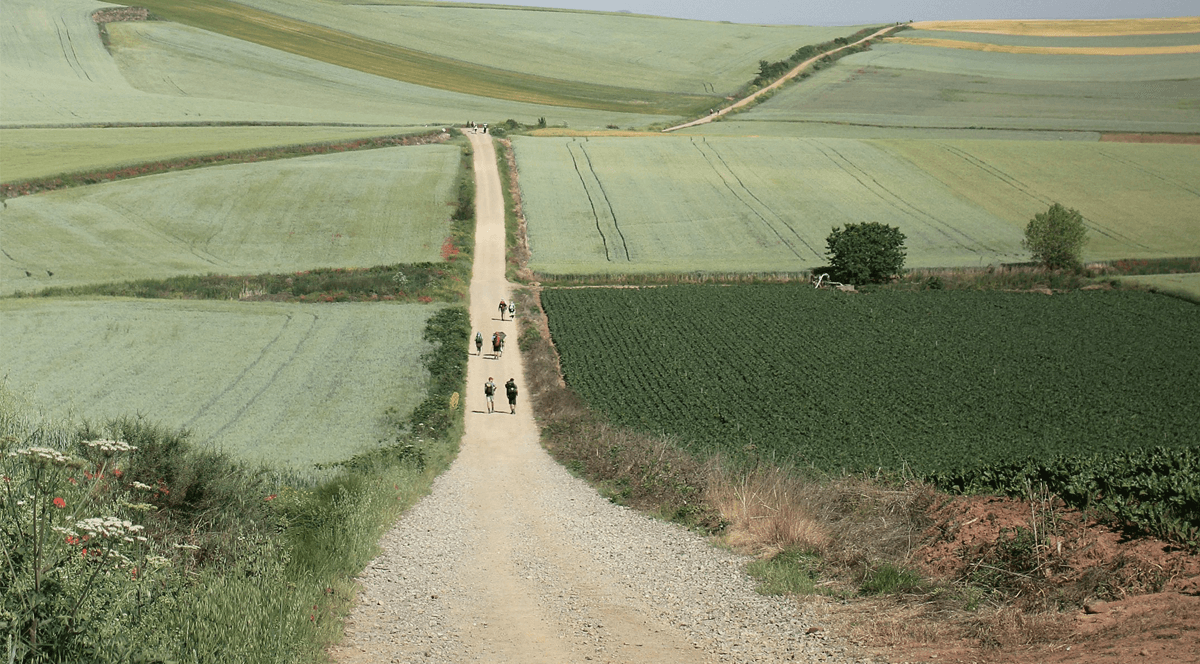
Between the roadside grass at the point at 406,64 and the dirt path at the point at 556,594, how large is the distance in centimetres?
9737

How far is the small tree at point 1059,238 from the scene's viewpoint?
180ft

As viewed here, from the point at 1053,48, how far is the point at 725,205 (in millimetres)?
90829

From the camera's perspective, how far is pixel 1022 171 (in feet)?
254

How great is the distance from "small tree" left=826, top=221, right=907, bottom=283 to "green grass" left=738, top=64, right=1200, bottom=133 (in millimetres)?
50339

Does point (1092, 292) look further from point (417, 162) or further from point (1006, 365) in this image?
point (417, 162)

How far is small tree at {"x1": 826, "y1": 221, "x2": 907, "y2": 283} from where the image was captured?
5281 centimetres

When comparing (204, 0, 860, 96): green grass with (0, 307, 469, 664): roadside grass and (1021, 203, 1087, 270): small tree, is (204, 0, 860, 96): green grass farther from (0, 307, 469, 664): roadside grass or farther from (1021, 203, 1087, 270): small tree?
(0, 307, 469, 664): roadside grass

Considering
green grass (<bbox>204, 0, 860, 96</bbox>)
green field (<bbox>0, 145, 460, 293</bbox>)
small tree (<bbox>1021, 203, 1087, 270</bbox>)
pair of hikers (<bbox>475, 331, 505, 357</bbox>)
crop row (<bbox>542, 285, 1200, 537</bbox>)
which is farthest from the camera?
green grass (<bbox>204, 0, 860, 96</bbox>)

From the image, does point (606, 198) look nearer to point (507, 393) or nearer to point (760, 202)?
point (760, 202)

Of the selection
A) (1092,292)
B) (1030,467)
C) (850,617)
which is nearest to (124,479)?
(850,617)

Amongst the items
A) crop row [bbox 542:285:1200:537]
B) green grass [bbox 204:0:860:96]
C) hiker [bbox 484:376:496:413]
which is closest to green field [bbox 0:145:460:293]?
crop row [bbox 542:285:1200:537]

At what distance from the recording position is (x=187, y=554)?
12.4 meters

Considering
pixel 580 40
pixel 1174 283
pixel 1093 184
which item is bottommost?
pixel 1174 283

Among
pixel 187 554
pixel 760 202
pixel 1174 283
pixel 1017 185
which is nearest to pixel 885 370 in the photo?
pixel 1174 283
